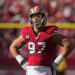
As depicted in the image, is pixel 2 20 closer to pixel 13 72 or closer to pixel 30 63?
pixel 13 72

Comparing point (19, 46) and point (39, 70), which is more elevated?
point (19, 46)

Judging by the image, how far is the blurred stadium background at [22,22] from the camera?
685 centimetres

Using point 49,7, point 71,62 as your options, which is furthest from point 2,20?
point 71,62

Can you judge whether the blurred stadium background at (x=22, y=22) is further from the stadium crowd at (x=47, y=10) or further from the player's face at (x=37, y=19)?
the player's face at (x=37, y=19)

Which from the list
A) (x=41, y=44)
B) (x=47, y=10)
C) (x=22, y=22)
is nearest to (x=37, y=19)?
(x=41, y=44)

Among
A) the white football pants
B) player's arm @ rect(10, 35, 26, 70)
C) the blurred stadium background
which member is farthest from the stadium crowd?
the white football pants

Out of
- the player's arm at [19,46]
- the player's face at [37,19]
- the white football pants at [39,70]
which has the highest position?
the player's face at [37,19]

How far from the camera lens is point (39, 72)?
3371 millimetres

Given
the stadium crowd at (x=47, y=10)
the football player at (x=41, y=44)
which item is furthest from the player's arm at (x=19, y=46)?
the stadium crowd at (x=47, y=10)

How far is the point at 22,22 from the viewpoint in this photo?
716 cm

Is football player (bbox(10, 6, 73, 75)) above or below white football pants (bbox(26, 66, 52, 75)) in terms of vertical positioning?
above

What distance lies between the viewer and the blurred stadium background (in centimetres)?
685

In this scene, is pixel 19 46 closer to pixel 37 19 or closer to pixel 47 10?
pixel 37 19

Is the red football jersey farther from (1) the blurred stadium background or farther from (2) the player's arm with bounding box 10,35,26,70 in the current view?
(1) the blurred stadium background
